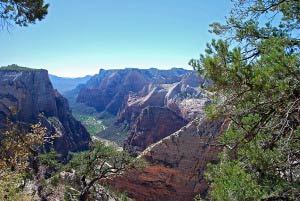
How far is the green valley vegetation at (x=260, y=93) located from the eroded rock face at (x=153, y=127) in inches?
3070

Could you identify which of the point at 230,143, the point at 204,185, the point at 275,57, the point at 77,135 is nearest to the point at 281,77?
the point at 275,57

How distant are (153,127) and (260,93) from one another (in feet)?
277

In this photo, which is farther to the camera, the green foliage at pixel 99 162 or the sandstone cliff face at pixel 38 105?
the sandstone cliff face at pixel 38 105

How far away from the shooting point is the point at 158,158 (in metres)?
35.1

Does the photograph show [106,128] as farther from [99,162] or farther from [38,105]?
[99,162]

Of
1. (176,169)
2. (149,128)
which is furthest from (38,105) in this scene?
(176,169)

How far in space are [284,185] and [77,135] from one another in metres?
99.2

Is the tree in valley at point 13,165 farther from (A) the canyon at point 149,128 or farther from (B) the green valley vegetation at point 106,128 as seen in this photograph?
(B) the green valley vegetation at point 106,128

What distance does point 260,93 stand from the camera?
281 inches

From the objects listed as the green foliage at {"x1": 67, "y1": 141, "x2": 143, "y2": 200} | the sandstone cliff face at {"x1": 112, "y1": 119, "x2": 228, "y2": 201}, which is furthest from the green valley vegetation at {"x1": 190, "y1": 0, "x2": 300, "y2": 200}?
the sandstone cliff face at {"x1": 112, "y1": 119, "x2": 228, "y2": 201}

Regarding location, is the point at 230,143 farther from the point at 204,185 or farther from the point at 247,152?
the point at 204,185

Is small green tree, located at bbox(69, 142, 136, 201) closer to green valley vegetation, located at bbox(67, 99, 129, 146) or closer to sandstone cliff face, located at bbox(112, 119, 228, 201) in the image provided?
sandstone cliff face, located at bbox(112, 119, 228, 201)

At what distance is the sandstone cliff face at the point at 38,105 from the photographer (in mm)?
83938

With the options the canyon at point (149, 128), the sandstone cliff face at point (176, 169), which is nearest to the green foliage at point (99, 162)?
the canyon at point (149, 128)
